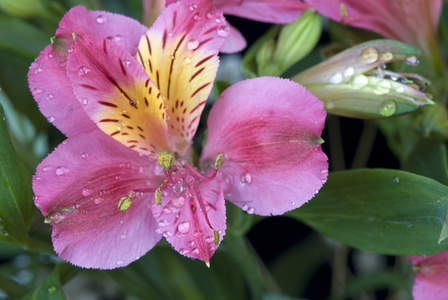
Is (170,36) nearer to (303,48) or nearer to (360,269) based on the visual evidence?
(303,48)

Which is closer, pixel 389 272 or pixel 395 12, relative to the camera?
pixel 395 12

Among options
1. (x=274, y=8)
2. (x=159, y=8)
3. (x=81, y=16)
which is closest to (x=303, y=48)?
(x=274, y=8)

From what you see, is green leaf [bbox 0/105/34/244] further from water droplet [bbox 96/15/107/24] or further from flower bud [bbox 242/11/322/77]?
flower bud [bbox 242/11/322/77]

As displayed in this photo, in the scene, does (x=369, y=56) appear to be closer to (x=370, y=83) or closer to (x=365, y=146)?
(x=370, y=83)

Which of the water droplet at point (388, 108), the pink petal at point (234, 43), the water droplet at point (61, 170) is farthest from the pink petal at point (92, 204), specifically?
the water droplet at point (388, 108)

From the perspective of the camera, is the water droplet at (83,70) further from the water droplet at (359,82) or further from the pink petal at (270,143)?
the water droplet at (359,82)

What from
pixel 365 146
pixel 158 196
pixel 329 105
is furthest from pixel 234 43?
pixel 365 146

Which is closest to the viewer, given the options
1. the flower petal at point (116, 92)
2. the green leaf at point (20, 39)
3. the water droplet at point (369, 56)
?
the flower petal at point (116, 92)
